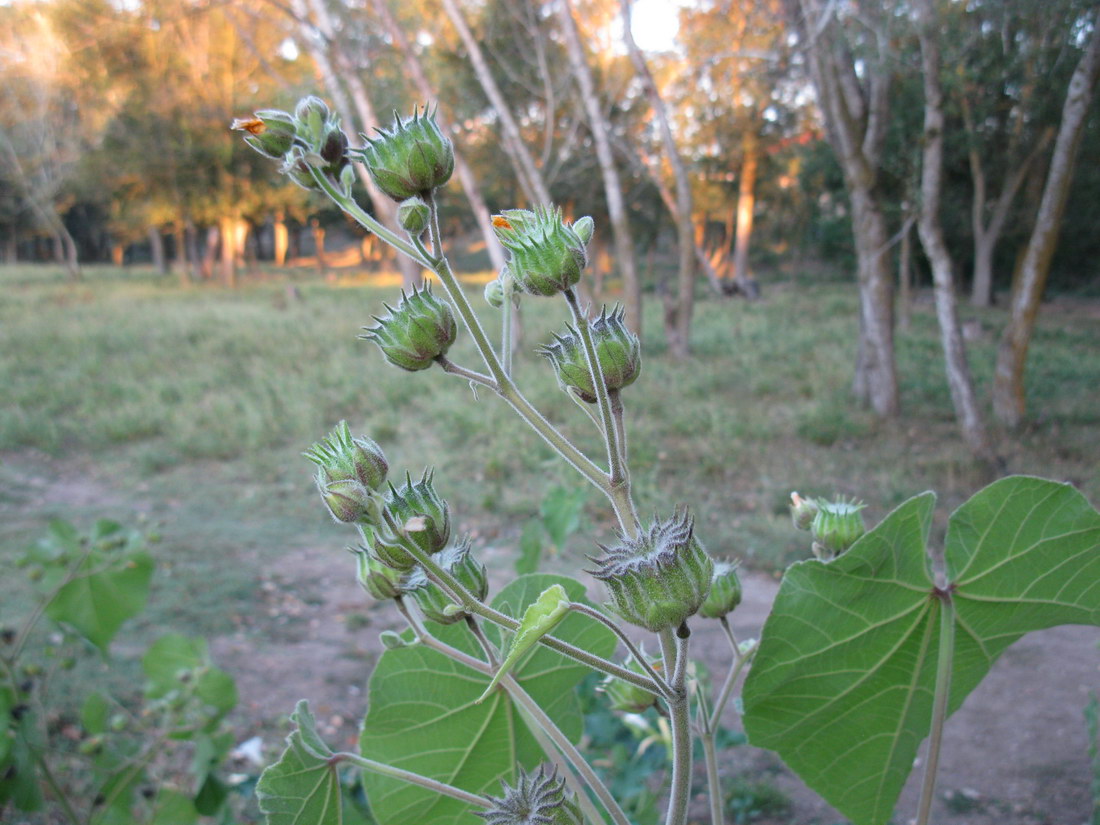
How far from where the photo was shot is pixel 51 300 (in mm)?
17938

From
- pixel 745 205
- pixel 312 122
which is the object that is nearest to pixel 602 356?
pixel 312 122

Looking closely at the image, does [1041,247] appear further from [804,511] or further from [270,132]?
[270,132]

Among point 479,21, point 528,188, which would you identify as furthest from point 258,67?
point 528,188

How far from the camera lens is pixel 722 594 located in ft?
2.79

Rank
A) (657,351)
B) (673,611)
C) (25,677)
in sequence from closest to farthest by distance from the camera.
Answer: (673,611) < (25,677) < (657,351)

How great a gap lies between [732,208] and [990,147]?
420 inches

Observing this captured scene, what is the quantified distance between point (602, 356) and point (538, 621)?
28 cm

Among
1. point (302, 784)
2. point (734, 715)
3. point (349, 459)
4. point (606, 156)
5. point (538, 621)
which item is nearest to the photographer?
point (538, 621)

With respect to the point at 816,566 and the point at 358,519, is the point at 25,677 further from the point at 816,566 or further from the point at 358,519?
the point at 816,566

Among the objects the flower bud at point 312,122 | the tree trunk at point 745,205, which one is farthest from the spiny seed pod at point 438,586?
the tree trunk at point 745,205

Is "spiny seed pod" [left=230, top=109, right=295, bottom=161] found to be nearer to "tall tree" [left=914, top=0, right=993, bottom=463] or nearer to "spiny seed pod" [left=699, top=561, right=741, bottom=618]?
"spiny seed pod" [left=699, top=561, right=741, bottom=618]

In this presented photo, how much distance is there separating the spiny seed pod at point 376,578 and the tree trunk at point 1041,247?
6.75 m

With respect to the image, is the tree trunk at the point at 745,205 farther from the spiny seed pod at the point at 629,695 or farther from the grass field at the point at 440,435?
the spiny seed pod at the point at 629,695

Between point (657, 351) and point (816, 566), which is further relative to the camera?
point (657, 351)
